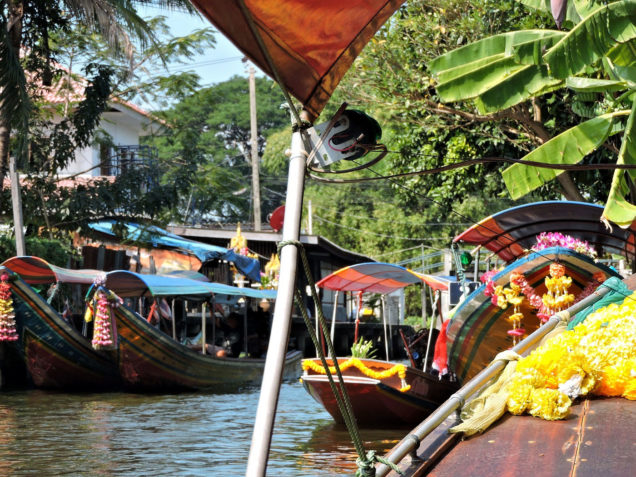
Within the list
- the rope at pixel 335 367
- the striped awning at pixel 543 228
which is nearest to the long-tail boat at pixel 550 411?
the rope at pixel 335 367

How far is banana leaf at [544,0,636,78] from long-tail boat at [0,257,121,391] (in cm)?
946

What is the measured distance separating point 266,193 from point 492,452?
37116 millimetres

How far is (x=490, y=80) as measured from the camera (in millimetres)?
8312

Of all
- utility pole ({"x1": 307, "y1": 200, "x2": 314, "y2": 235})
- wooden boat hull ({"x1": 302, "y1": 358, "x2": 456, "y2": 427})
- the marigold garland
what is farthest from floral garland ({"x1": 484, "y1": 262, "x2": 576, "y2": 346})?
utility pole ({"x1": 307, "y1": 200, "x2": 314, "y2": 235})

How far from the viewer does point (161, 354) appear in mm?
15016

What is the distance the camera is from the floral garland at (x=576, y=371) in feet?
14.6

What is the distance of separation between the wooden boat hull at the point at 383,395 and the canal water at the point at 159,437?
21 centimetres

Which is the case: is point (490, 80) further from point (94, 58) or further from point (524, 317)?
point (94, 58)

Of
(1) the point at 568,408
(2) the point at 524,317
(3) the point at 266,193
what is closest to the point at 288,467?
(2) the point at 524,317

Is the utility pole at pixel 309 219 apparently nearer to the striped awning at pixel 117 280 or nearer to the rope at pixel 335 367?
the striped awning at pixel 117 280

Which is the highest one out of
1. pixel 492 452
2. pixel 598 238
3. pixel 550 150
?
pixel 550 150

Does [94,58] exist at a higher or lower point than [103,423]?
higher

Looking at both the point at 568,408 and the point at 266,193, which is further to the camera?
the point at 266,193

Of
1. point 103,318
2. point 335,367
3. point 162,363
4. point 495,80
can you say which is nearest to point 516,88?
point 495,80
